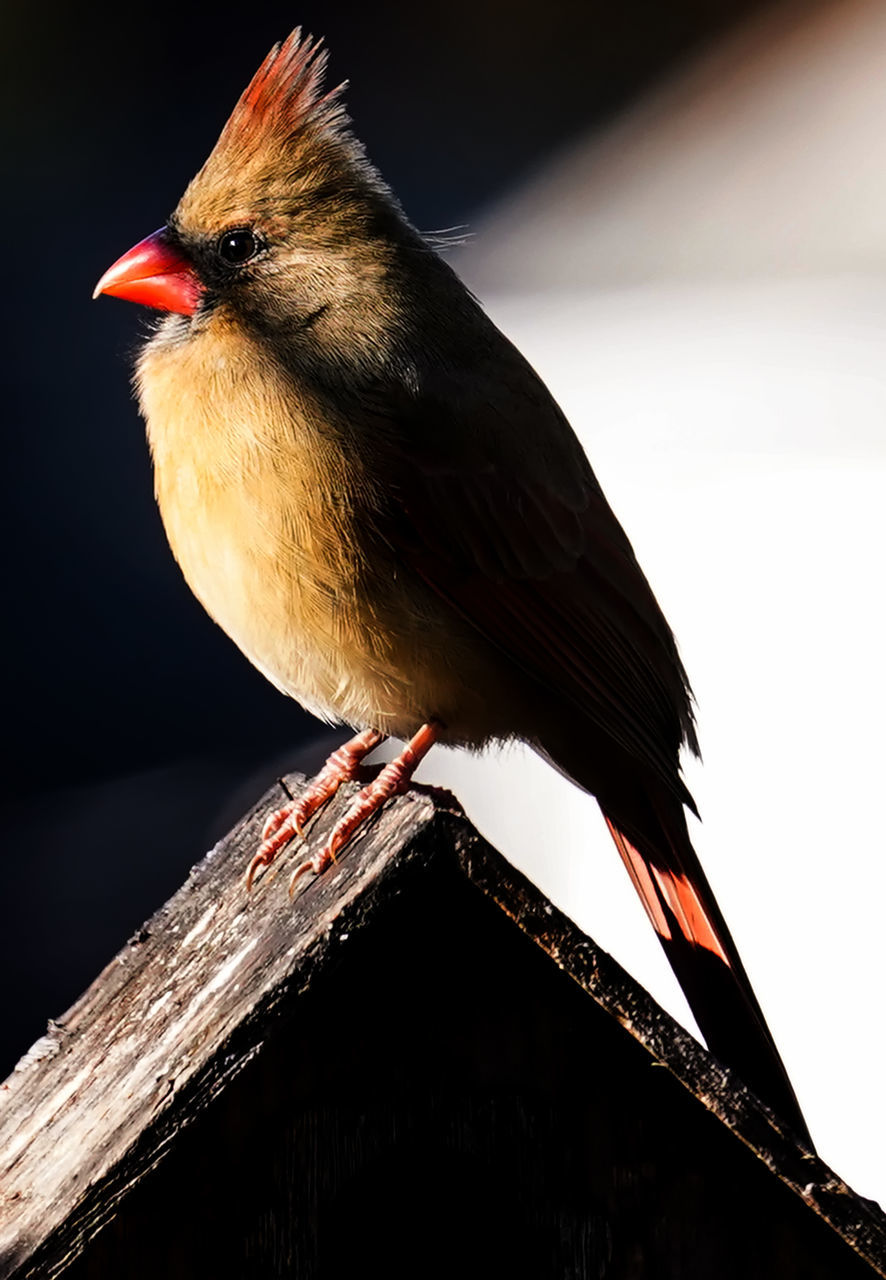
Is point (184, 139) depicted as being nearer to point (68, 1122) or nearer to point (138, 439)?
point (138, 439)

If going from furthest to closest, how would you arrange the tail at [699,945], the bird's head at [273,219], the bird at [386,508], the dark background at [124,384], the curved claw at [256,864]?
1. the dark background at [124,384]
2. the bird's head at [273,219]
3. the bird at [386,508]
4. the tail at [699,945]
5. the curved claw at [256,864]

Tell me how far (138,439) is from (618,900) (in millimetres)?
1957

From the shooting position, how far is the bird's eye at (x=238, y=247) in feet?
8.32

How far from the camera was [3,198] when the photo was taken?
4668 millimetres

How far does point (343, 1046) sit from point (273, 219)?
5.19 feet

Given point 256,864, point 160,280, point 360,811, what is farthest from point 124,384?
point 360,811

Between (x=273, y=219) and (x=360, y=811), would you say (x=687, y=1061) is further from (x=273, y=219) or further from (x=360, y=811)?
(x=273, y=219)

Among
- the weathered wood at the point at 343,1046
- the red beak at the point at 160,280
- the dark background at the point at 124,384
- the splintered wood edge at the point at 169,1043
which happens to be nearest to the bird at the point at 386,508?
the red beak at the point at 160,280

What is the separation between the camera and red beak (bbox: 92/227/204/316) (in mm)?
2531

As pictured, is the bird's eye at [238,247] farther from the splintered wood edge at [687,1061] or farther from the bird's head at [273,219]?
the splintered wood edge at [687,1061]

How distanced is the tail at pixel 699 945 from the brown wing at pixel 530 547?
0.35 feet

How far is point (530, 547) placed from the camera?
7.78 ft

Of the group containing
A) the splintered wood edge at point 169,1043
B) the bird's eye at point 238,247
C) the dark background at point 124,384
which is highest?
the dark background at point 124,384

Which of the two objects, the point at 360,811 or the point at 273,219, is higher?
the point at 273,219
